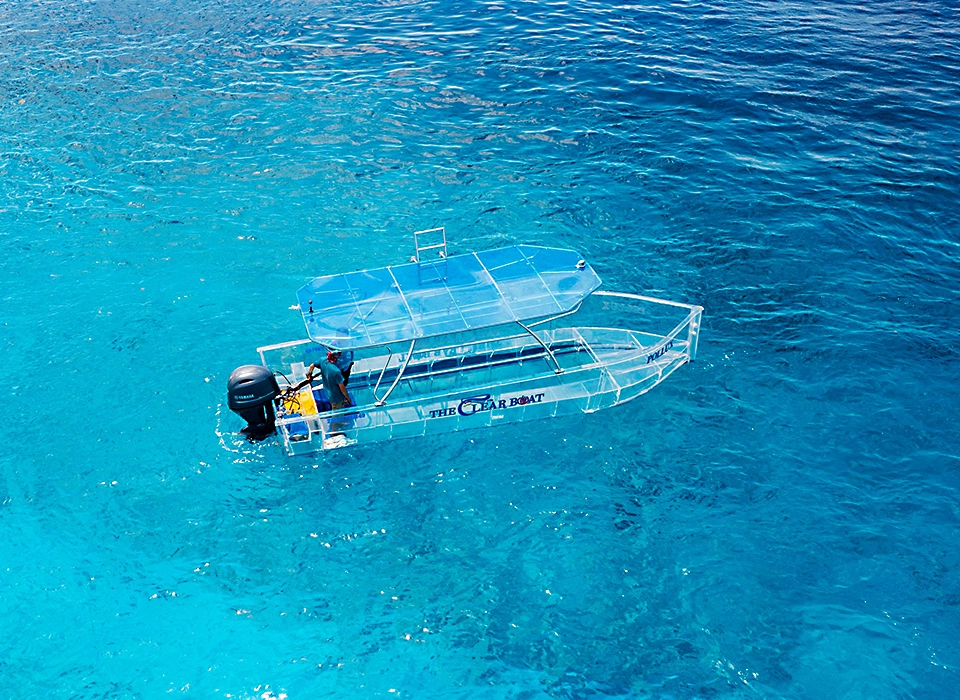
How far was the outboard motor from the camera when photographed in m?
17.5

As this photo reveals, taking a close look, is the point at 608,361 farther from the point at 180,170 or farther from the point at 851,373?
the point at 180,170

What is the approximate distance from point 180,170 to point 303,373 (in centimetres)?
1259

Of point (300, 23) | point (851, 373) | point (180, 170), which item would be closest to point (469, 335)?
point (851, 373)

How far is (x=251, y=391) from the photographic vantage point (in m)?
17.5

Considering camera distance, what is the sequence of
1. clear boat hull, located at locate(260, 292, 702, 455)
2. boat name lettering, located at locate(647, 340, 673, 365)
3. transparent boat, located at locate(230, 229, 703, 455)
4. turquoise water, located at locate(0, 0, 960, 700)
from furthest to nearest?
boat name lettering, located at locate(647, 340, 673, 365), clear boat hull, located at locate(260, 292, 702, 455), transparent boat, located at locate(230, 229, 703, 455), turquoise water, located at locate(0, 0, 960, 700)

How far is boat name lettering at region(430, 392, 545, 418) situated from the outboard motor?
12.7 feet

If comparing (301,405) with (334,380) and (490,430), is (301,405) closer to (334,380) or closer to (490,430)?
(334,380)

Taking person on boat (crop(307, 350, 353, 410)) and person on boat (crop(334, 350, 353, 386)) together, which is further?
person on boat (crop(334, 350, 353, 386))

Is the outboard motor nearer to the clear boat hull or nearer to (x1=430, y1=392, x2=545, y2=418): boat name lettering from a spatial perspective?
the clear boat hull

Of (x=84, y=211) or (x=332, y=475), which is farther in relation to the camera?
(x=84, y=211)

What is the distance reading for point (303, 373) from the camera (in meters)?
20.0

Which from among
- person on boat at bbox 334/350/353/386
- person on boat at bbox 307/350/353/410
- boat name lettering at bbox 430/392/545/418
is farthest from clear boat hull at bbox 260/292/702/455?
person on boat at bbox 334/350/353/386

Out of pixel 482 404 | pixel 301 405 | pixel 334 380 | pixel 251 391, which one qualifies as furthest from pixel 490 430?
pixel 251 391

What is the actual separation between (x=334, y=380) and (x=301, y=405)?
125 centimetres
